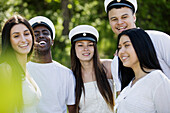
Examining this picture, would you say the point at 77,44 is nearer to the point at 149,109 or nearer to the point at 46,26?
the point at 46,26

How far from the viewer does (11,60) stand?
112 inches

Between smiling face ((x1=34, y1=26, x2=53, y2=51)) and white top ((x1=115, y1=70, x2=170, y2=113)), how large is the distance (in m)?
1.70

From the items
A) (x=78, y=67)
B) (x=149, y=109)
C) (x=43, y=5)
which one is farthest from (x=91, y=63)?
(x=43, y=5)

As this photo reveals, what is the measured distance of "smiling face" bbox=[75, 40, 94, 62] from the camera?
152 inches

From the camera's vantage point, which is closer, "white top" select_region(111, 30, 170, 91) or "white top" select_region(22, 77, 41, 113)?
"white top" select_region(22, 77, 41, 113)

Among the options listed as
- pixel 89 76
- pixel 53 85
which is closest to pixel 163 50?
pixel 89 76

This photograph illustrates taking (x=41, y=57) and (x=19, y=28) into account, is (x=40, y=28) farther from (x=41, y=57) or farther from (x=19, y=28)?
(x=19, y=28)

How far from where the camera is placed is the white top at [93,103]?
3785 mm

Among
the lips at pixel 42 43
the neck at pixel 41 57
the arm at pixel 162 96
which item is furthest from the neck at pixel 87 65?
the arm at pixel 162 96

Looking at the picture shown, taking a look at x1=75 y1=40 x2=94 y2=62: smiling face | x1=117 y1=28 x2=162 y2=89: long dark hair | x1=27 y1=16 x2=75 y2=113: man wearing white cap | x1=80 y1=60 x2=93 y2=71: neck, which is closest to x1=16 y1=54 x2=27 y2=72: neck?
x1=27 y1=16 x2=75 y2=113: man wearing white cap

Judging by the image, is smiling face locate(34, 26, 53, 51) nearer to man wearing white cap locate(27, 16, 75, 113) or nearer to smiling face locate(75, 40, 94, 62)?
man wearing white cap locate(27, 16, 75, 113)

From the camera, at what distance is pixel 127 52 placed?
2697mm

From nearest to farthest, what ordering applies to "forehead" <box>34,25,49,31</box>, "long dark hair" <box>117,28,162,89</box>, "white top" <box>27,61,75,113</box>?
"long dark hair" <box>117,28,162,89</box>
"white top" <box>27,61,75,113</box>
"forehead" <box>34,25,49,31</box>

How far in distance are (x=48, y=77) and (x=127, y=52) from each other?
151 cm
